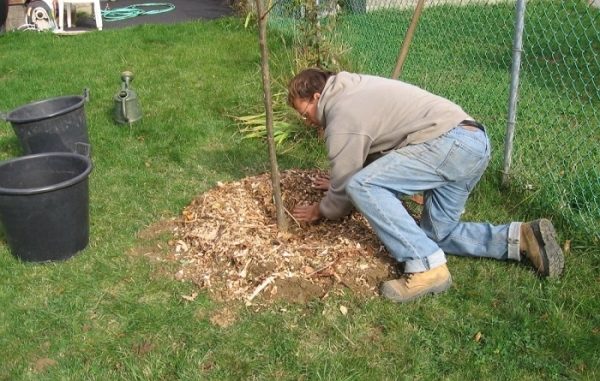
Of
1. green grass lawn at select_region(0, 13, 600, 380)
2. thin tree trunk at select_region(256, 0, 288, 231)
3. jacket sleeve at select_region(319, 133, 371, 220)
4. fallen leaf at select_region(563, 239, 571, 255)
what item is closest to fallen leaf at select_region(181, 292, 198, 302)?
green grass lawn at select_region(0, 13, 600, 380)

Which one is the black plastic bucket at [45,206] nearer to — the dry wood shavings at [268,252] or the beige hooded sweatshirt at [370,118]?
the dry wood shavings at [268,252]

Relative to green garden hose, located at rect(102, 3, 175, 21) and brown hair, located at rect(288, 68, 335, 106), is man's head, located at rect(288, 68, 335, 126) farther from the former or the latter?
green garden hose, located at rect(102, 3, 175, 21)

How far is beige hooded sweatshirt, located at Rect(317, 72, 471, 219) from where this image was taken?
2943 mm

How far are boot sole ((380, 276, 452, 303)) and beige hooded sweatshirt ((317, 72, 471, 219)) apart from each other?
0.55m

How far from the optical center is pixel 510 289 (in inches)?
122

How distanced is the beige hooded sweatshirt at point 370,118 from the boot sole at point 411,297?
55cm

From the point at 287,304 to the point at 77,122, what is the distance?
Answer: 2.62 meters

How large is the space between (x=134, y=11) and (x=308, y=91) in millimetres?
9558

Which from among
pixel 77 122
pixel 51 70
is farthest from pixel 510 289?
pixel 51 70

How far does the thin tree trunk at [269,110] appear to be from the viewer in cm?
289

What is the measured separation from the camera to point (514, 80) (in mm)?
3730

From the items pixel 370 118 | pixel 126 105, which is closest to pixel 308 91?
pixel 370 118

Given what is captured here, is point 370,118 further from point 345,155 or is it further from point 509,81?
point 509,81

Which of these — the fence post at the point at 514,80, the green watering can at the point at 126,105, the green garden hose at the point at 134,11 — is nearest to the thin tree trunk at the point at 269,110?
the fence post at the point at 514,80
